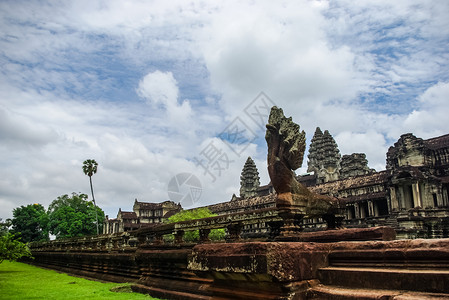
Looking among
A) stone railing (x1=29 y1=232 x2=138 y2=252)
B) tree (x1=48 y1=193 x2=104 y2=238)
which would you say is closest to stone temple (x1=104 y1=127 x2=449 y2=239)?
stone railing (x1=29 y1=232 x2=138 y2=252)

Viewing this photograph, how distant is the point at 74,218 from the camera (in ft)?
189

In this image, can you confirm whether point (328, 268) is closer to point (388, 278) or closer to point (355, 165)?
point (388, 278)

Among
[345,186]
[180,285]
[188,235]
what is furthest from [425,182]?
[180,285]

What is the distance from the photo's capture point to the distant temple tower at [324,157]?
203ft

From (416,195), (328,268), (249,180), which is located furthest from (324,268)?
(249,180)

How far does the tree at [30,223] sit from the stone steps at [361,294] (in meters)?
63.6

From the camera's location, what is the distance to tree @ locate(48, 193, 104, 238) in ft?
185

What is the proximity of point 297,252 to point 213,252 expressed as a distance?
3.40 feet

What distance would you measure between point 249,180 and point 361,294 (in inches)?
2623

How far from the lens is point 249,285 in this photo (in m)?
3.58

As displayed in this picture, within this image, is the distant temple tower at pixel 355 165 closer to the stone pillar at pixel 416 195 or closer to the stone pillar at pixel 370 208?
the stone pillar at pixel 370 208

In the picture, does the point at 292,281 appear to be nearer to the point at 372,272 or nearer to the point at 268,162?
the point at 372,272

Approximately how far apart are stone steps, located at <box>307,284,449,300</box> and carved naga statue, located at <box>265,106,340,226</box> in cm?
343

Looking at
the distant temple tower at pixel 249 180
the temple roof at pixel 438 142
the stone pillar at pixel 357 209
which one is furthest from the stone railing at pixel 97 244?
the distant temple tower at pixel 249 180
